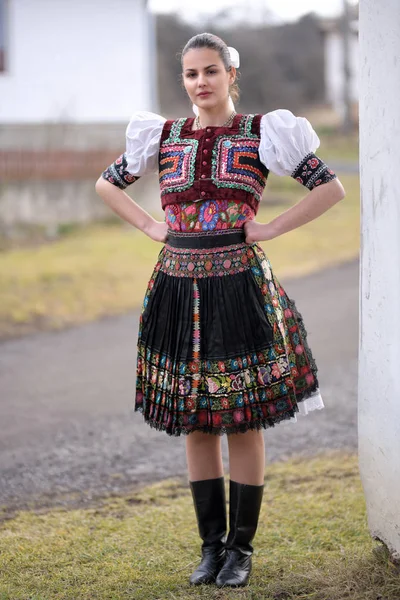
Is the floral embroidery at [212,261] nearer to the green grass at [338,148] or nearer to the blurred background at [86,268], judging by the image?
the blurred background at [86,268]

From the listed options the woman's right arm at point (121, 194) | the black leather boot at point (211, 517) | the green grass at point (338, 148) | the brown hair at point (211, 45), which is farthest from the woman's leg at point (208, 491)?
the green grass at point (338, 148)

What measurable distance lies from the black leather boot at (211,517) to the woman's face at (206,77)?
132 cm

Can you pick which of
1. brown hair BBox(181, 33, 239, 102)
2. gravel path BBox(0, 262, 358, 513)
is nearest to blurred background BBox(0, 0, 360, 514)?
gravel path BBox(0, 262, 358, 513)

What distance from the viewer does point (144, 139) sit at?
9.71ft

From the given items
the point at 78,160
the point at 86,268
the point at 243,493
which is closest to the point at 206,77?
the point at 243,493

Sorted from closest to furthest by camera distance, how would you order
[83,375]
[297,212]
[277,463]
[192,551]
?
[297,212] < [192,551] < [277,463] < [83,375]

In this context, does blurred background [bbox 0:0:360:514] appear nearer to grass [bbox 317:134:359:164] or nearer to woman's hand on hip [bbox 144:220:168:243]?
grass [bbox 317:134:359:164]

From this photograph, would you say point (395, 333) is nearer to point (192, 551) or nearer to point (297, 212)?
point (297, 212)

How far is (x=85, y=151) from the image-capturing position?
12156mm

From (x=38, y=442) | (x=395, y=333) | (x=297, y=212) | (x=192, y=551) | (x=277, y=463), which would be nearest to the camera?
(x=395, y=333)

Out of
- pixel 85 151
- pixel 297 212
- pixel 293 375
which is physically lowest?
pixel 293 375

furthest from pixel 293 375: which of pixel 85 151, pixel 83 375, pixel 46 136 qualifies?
pixel 46 136

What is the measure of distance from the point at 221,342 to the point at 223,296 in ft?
0.50

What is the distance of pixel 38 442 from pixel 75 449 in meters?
0.24
